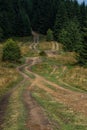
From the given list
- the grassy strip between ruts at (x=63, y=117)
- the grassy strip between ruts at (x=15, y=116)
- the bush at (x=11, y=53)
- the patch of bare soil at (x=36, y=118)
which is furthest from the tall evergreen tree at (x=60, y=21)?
the patch of bare soil at (x=36, y=118)

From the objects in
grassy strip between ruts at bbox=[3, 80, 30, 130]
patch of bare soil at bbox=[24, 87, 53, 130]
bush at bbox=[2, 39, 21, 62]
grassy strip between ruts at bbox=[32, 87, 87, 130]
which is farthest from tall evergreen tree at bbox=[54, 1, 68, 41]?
patch of bare soil at bbox=[24, 87, 53, 130]

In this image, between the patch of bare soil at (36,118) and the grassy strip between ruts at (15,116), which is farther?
the grassy strip between ruts at (15,116)

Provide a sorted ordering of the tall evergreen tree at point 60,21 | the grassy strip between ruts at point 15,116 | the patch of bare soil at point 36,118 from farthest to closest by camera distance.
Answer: the tall evergreen tree at point 60,21, the grassy strip between ruts at point 15,116, the patch of bare soil at point 36,118

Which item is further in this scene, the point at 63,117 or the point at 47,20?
the point at 47,20

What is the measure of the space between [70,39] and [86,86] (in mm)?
68124

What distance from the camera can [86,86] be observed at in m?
40.9

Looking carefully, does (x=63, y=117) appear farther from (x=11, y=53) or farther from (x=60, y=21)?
(x=60, y=21)

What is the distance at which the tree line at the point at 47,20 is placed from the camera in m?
118

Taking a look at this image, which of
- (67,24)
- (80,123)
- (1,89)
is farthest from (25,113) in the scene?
(67,24)

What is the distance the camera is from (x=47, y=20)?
518 ft

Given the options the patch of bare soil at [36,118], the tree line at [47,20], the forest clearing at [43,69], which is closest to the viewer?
the patch of bare soil at [36,118]

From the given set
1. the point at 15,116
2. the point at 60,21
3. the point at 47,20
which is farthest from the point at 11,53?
the point at 47,20

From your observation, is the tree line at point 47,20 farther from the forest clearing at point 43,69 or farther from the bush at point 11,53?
the bush at point 11,53

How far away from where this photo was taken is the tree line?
118m
